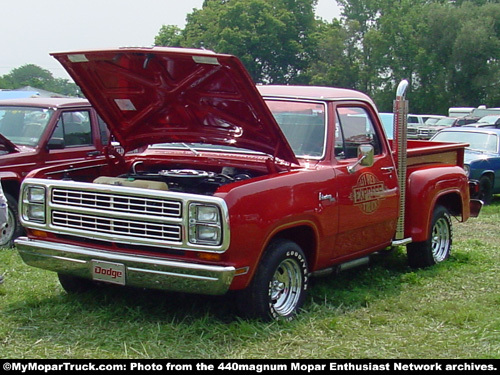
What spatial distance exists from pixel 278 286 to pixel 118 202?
1422 mm

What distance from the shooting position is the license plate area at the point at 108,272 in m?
5.29

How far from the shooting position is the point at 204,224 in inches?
200

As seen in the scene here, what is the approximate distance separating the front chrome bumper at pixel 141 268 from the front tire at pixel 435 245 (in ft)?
10.8

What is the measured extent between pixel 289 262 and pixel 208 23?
62.5m

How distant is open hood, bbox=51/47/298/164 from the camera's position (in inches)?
219

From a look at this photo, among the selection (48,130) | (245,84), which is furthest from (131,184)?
(48,130)

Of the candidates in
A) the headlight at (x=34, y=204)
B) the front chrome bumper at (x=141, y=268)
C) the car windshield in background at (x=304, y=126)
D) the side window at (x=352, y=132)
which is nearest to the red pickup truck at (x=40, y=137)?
the headlight at (x=34, y=204)

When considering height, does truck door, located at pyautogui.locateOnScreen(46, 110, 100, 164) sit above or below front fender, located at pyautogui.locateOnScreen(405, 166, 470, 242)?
above

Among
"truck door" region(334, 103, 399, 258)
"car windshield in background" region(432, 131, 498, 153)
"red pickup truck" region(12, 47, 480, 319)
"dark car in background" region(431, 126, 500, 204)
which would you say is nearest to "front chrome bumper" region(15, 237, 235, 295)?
"red pickup truck" region(12, 47, 480, 319)

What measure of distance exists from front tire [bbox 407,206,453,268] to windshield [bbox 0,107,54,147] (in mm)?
4880

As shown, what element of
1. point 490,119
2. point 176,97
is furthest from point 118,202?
point 490,119

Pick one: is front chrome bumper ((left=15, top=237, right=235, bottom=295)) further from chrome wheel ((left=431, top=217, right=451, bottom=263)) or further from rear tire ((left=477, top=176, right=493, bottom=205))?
rear tire ((left=477, top=176, right=493, bottom=205))

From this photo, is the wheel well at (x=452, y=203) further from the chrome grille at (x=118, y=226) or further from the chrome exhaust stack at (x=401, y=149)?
the chrome grille at (x=118, y=226)
